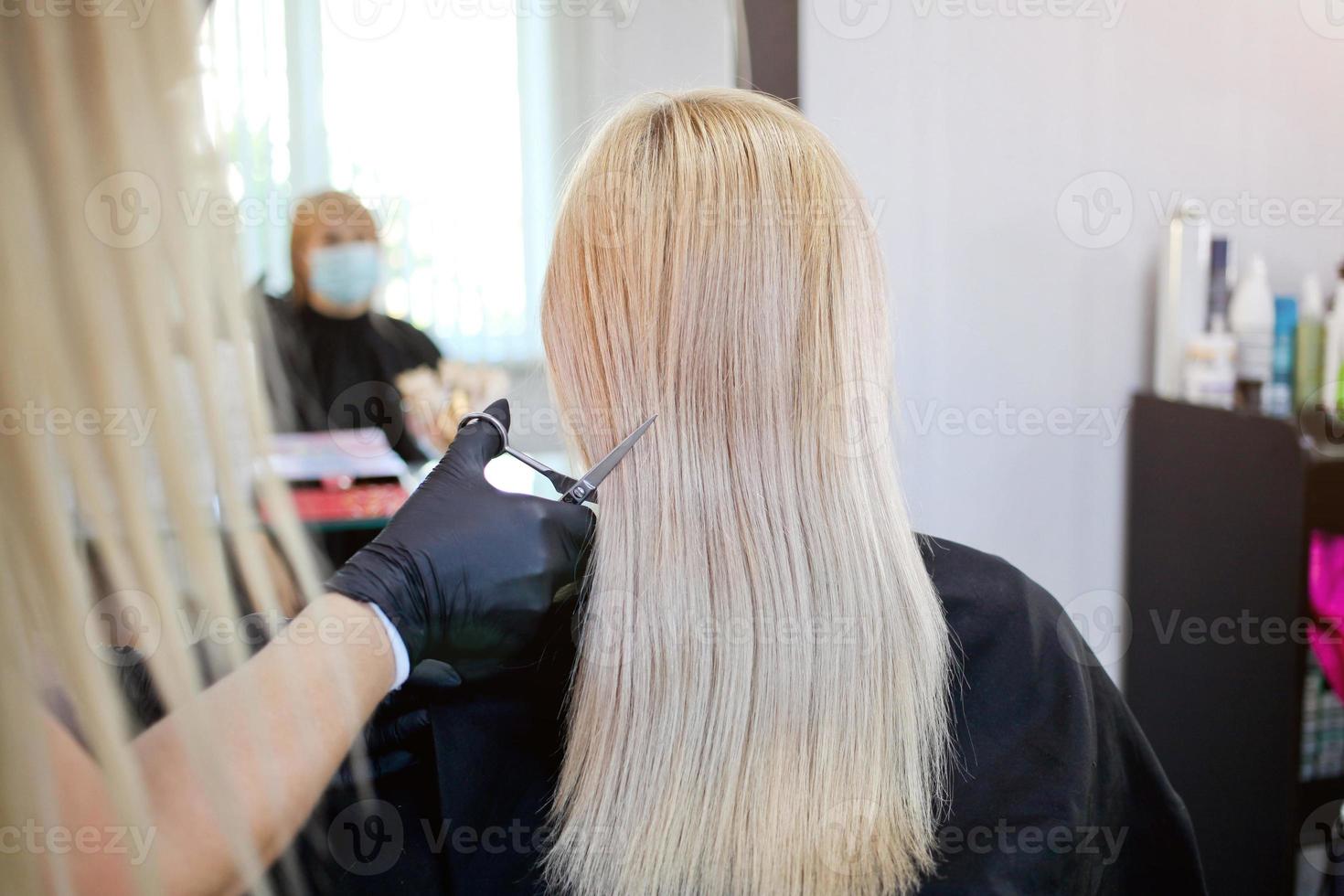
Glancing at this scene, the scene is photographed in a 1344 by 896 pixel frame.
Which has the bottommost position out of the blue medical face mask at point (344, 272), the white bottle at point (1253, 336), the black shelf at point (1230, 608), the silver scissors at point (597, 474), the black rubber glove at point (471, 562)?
the black shelf at point (1230, 608)

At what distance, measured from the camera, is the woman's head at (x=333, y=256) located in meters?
1.90

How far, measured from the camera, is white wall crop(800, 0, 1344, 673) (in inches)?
55.9

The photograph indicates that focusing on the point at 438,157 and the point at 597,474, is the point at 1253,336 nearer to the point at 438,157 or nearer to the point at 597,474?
the point at 597,474

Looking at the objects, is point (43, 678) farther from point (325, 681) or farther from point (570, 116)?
point (570, 116)

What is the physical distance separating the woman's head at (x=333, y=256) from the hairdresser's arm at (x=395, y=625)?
1.19m

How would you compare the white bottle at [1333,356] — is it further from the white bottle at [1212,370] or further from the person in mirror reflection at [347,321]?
the person in mirror reflection at [347,321]

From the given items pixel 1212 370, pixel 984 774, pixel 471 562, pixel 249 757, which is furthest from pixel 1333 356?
pixel 249 757

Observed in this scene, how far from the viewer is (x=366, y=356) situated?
1969 mm

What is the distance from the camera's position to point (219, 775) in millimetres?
177

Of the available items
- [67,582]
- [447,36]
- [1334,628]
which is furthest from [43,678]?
[447,36]

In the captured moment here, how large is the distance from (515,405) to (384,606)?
1578 mm

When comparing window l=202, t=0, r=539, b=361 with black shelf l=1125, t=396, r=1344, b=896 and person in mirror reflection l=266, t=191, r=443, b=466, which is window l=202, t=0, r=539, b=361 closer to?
person in mirror reflection l=266, t=191, r=443, b=466

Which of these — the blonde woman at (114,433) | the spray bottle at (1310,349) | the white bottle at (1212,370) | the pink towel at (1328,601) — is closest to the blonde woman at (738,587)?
the blonde woman at (114,433)

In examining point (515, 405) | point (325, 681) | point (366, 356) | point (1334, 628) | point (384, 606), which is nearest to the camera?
point (325, 681)
